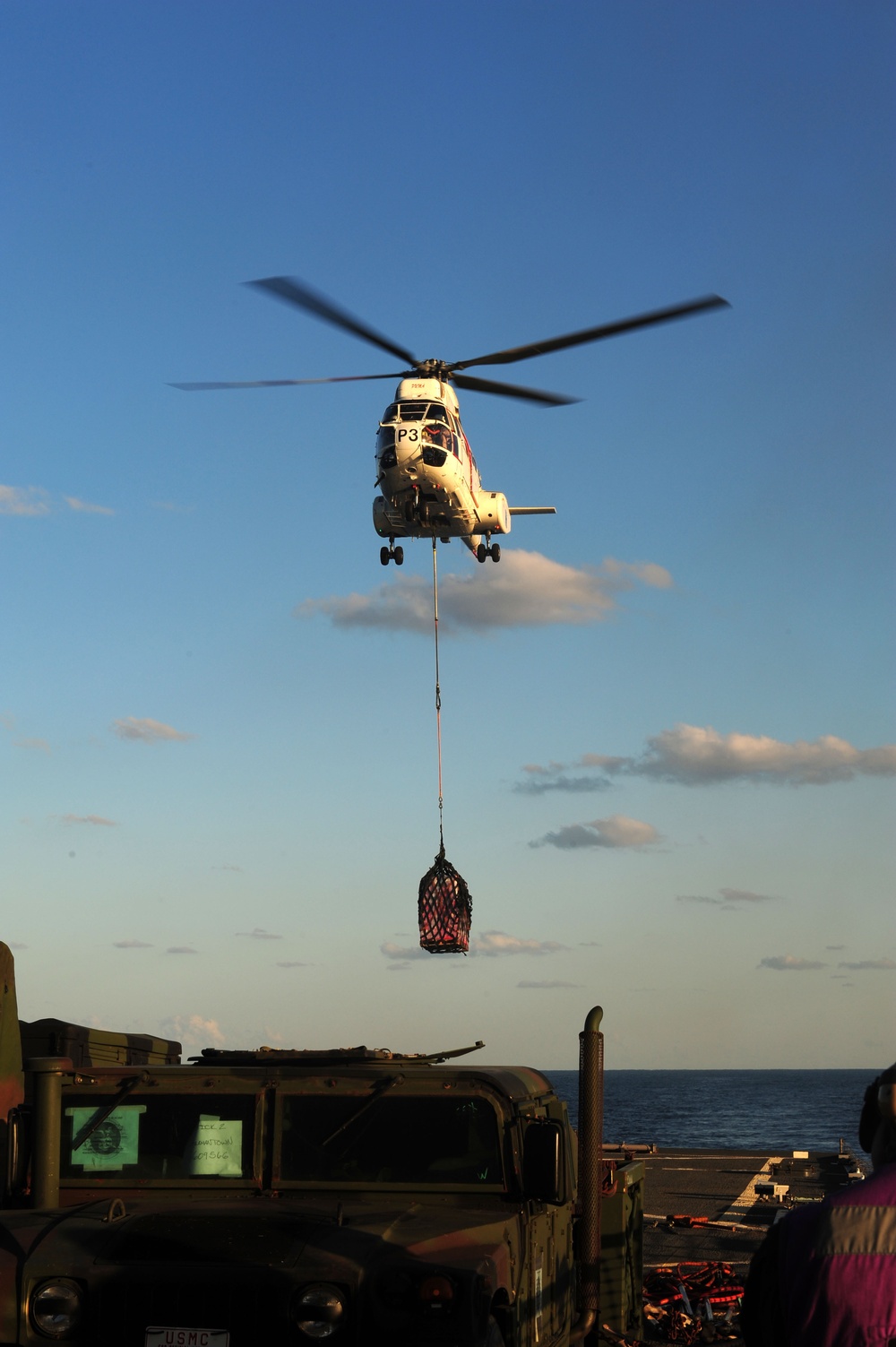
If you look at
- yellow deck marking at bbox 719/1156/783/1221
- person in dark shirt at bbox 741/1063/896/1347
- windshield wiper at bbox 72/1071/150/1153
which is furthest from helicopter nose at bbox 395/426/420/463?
person in dark shirt at bbox 741/1063/896/1347

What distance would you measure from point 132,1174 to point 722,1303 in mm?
7974

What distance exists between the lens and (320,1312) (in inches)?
239

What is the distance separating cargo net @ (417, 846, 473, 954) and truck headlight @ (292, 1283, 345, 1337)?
14.4 m

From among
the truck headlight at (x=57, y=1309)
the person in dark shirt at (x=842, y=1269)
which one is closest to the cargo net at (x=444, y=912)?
the truck headlight at (x=57, y=1309)

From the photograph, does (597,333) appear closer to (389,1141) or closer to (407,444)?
(407,444)

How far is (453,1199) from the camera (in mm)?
7184

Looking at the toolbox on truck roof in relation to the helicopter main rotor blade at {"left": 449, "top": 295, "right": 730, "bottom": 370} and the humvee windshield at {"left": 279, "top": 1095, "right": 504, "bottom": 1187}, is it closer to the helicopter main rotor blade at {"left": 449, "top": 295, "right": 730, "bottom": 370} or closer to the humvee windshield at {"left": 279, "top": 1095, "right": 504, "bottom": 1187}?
the humvee windshield at {"left": 279, "top": 1095, "right": 504, "bottom": 1187}

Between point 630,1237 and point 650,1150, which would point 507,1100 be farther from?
point 650,1150

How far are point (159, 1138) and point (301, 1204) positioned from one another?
925 millimetres

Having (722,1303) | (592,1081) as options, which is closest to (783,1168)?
(722,1303)

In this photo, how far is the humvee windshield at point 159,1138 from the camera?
7395mm

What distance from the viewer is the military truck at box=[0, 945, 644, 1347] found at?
20.1 ft

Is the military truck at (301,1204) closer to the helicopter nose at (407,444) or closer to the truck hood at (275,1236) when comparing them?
the truck hood at (275,1236)

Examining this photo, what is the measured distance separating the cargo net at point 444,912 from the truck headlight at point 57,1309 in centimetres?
1432
